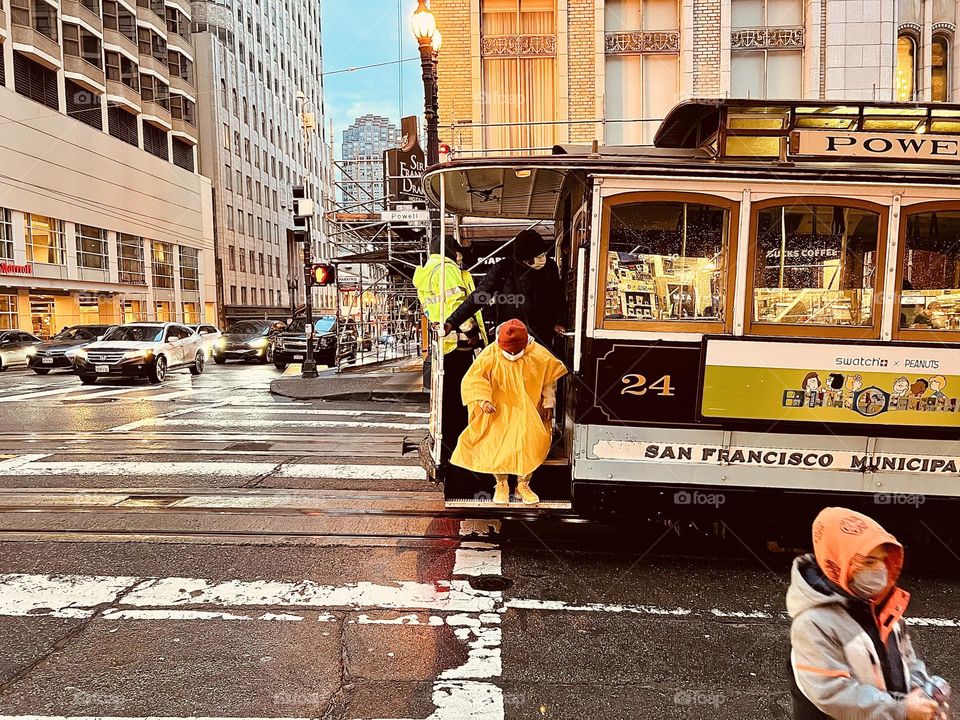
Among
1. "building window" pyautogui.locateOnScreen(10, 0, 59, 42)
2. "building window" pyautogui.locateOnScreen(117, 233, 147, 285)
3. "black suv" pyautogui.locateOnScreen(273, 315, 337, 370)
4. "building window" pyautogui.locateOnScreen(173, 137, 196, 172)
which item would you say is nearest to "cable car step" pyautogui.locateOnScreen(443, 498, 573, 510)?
"black suv" pyautogui.locateOnScreen(273, 315, 337, 370)

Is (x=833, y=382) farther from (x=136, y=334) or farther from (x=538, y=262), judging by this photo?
(x=136, y=334)

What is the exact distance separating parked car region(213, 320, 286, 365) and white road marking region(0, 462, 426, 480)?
60.2 ft

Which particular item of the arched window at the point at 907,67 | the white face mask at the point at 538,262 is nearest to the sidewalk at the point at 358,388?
the white face mask at the point at 538,262

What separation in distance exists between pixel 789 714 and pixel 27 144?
38765 millimetres

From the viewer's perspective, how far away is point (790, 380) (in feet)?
15.2

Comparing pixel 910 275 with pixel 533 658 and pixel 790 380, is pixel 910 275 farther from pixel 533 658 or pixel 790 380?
pixel 533 658

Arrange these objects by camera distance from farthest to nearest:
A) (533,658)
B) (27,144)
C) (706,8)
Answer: (27,144) → (706,8) → (533,658)

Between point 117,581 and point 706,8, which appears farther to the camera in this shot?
point 706,8

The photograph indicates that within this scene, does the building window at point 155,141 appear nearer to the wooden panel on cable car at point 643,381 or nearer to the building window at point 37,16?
the building window at point 37,16

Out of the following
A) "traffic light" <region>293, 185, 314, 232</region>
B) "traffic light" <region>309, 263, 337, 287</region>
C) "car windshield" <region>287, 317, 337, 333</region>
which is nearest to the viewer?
"traffic light" <region>309, 263, 337, 287</region>

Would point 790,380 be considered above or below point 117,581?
above

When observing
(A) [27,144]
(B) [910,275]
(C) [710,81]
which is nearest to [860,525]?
(B) [910,275]

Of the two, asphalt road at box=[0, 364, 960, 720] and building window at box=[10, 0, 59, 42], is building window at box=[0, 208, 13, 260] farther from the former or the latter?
asphalt road at box=[0, 364, 960, 720]

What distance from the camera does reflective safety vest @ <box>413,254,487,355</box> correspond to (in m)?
5.70
